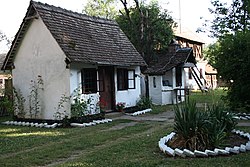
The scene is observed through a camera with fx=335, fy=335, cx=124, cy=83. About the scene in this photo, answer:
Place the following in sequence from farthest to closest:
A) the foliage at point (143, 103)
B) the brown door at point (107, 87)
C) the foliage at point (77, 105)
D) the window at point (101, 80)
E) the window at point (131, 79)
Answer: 1. the foliage at point (143, 103)
2. the window at point (131, 79)
3. the brown door at point (107, 87)
4. the window at point (101, 80)
5. the foliage at point (77, 105)

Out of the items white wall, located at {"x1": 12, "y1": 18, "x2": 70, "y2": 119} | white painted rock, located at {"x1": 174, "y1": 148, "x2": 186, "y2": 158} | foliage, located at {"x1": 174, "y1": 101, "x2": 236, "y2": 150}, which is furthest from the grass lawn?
white wall, located at {"x1": 12, "y1": 18, "x2": 70, "y2": 119}

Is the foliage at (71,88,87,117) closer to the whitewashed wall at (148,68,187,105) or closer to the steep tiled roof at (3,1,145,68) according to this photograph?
the steep tiled roof at (3,1,145,68)

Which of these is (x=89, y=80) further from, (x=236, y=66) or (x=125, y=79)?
(x=236, y=66)

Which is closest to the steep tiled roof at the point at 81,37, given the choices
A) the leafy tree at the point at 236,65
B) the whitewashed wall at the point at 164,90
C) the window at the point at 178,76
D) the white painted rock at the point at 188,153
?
the whitewashed wall at the point at 164,90

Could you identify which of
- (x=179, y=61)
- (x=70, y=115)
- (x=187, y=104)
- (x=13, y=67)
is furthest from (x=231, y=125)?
(x=179, y=61)

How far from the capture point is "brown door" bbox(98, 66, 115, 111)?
17.0 metres

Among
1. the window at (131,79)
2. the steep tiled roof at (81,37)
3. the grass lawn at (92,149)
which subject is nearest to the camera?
the grass lawn at (92,149)

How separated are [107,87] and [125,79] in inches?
63.4

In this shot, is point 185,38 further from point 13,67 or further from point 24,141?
point 24,141

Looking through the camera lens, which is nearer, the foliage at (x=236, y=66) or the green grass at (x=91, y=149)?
the green grass at (x=91, y=149)

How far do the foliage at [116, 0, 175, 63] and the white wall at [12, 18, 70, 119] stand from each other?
36.4 ft

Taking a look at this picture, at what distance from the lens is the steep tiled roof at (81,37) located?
14891mm

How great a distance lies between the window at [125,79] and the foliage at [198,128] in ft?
33.0

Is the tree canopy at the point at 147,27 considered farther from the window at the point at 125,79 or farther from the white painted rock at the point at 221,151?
the white painted rock at the point at 221,151
